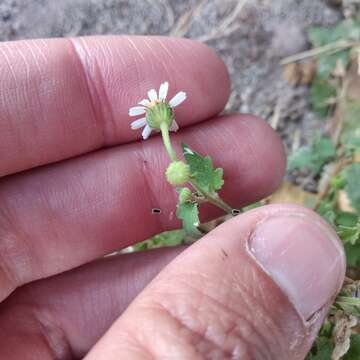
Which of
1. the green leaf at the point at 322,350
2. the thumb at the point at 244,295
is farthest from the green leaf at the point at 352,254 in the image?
the thumb at the point at 244,295

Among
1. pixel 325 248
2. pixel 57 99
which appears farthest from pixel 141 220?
pixel 325 248

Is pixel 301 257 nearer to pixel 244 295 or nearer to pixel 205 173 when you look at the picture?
pixel 244 295

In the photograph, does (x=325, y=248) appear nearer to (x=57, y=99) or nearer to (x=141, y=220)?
(x=141, y=220)

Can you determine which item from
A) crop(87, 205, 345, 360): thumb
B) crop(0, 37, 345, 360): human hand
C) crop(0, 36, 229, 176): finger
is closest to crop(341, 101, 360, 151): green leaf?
crop(0, 37, 345, 360): human hand

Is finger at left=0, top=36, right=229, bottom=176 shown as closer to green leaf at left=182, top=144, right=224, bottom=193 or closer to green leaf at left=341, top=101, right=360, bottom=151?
green leaf at left=182, top=144, right=224, bottom=193

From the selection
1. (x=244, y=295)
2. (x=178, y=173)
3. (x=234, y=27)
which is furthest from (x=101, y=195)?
(x=234, y=27)

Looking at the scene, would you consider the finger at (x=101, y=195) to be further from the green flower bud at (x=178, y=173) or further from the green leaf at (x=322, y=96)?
the green leaf at (x=322, y=96)
